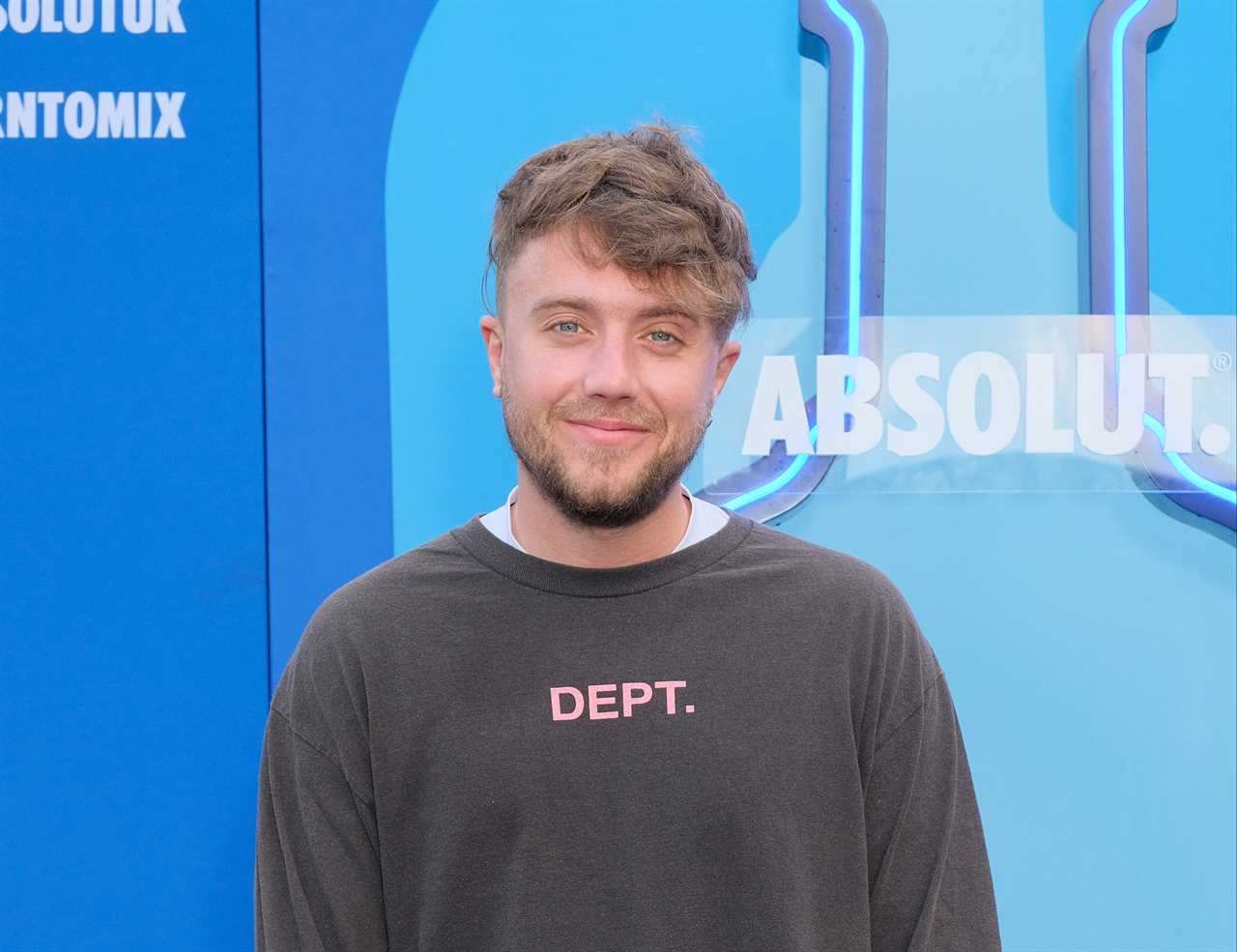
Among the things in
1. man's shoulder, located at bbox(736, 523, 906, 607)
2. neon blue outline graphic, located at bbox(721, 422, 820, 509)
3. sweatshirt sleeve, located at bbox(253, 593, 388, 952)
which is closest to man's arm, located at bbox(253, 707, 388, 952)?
sweatshirt sleeve, located at bbox(253, 593, 388, 952)

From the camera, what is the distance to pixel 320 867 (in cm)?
116

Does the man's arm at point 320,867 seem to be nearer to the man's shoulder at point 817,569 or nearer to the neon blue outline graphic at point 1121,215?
the man's shoulder at point 817,569

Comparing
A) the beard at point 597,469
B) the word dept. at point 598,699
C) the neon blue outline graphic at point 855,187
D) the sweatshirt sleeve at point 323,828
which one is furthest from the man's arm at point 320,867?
the neon blue outline graphic at point 855,187

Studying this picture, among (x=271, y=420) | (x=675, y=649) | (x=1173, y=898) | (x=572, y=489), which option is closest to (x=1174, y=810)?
(x=1173, y=898)

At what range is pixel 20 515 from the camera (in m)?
1.80

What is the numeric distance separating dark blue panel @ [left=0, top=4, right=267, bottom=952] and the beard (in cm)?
77

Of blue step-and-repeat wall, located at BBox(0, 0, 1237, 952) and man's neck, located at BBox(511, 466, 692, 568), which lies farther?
blue step-and-repeat wall, located at BBox(0, 0, 1237, 952)

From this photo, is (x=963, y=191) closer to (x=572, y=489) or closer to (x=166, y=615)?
(x=572, y=489)

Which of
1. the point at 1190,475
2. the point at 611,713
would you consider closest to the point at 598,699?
the point at 611,713

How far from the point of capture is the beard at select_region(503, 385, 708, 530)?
1.16 meters

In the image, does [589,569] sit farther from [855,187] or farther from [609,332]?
[855,187]

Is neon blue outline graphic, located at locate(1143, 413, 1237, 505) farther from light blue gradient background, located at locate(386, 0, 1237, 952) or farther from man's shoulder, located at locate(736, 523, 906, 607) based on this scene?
man's shoulder, located at locate(736, 523, 906, 607)

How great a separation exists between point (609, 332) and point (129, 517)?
3.17 ft

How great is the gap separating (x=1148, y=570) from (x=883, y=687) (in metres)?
0.79
